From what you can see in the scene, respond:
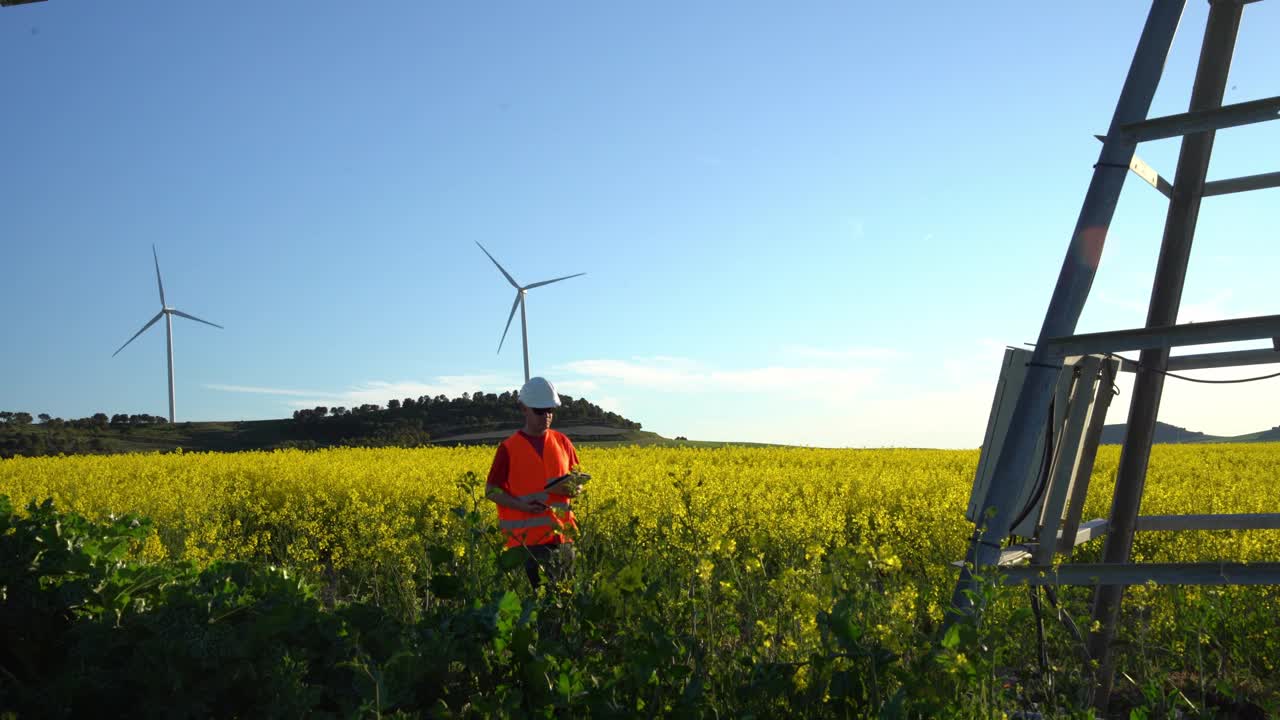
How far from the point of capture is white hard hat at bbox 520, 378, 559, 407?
563 centimetres

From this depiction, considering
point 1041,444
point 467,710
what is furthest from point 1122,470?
point 467,710

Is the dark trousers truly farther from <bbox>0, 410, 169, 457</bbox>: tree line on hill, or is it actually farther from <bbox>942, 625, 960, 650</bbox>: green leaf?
<bbox>0, 410, 169, 457</bbox>: tree line on hill

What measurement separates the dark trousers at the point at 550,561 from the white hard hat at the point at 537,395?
0.86m

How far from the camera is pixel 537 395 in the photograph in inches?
222

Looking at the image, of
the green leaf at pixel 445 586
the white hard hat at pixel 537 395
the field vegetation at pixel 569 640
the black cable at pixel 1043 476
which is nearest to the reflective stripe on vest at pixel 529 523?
the field vegetation at pixel 569 640

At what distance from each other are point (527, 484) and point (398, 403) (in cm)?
4656

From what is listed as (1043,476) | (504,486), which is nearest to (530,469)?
(504,486)

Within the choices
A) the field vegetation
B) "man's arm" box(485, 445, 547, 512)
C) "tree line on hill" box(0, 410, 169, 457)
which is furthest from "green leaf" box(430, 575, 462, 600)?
"tree line on hill" box(0, 410, 169, 457)

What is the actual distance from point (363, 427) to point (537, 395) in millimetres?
44042

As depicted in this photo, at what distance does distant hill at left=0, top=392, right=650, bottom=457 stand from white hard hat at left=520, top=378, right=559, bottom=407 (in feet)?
112

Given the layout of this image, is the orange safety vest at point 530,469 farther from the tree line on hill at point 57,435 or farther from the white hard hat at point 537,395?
the tree line on hill at point 57,435

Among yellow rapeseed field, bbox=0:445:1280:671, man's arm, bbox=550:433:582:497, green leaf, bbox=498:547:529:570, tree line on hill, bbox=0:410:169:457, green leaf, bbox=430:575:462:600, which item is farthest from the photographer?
tree line on hill, bbox=0:410:169:457

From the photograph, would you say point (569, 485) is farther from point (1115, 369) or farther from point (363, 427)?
point (363, 427)

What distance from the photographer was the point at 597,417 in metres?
52.1
